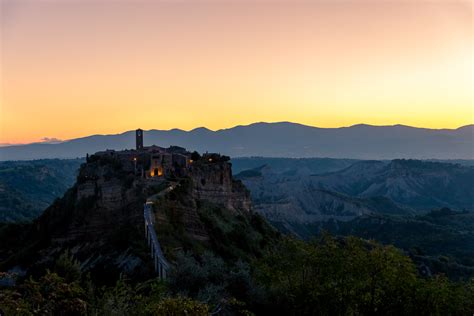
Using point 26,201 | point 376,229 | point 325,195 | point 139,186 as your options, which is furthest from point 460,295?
point 26,201

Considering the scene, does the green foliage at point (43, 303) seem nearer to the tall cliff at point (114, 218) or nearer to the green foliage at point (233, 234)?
the tall cliff at point (114, 218)

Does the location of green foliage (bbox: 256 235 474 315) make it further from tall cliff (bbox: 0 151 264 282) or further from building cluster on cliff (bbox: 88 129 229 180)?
building cluster on cliff (bbox: 88 129 229 180)

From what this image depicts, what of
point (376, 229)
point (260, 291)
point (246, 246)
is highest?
point (260, 291)

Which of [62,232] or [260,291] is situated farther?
[62,232]

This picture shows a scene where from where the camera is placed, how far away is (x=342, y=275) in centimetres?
2191

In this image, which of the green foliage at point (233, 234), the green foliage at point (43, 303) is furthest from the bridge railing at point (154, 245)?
the green foliage at point (43, 303)

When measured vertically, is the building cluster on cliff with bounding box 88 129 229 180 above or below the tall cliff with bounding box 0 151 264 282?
above

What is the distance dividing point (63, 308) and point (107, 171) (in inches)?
1856

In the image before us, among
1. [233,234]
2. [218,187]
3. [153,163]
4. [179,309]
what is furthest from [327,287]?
[218,187]

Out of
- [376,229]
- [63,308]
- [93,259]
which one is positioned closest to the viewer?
[63,308]

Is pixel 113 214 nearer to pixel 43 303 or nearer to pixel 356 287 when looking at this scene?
pixel 356 287

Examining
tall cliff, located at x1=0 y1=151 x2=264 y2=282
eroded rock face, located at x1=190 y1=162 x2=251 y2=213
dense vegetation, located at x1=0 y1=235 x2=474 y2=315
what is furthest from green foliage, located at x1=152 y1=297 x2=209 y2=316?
eroded rock face, located at x1=190 y1=162 x2=251 y2=213

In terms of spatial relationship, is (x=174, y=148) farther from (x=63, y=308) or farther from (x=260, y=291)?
(x=63, y=308)

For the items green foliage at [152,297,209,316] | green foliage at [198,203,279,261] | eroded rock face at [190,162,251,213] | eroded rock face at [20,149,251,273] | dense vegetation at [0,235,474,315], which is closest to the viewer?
green foliage at [152,297,209,316]
